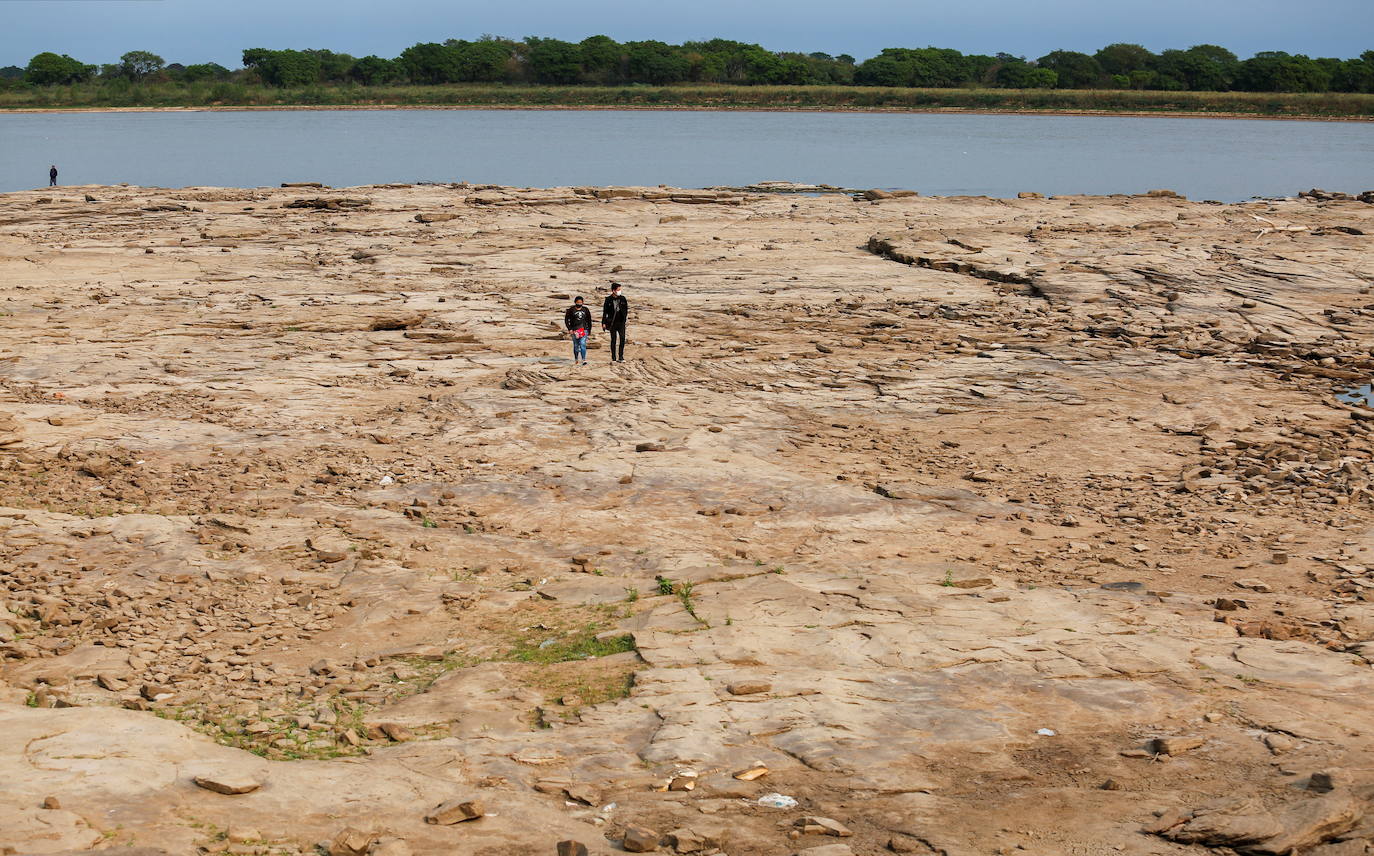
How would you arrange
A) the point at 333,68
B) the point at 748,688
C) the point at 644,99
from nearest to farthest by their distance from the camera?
the point at 748,688 < the point at 644,99 < the point at 333,68

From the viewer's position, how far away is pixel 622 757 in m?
7.44

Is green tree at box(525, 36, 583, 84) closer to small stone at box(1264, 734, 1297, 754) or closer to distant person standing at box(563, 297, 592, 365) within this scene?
distant person standing at box(563, 297, 592, 365)

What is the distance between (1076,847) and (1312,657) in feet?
12.4

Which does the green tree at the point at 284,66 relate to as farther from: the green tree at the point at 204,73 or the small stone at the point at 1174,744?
the small stone at the point at 1174,744

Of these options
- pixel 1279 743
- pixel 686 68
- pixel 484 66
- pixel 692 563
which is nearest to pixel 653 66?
pixel 686 68

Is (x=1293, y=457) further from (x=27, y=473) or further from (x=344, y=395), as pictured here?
(x=27, y=473)

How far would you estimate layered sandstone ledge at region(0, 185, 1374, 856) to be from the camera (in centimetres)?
686

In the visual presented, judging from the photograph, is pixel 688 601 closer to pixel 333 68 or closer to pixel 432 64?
pixel 432 64

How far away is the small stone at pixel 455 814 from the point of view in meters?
6.50

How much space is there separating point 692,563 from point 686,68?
11045 centimetres

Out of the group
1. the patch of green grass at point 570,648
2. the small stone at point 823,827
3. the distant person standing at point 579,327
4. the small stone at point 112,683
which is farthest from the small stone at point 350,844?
the distant person standing at point 579,327

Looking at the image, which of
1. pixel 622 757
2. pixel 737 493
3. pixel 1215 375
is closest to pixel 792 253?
pixel 1215 375

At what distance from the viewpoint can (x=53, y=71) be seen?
12000 cm

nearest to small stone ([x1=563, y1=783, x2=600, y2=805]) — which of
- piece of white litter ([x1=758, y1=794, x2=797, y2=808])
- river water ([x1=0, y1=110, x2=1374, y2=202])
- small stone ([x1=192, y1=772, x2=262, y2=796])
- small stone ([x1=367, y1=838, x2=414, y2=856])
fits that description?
piece of white litter ([x1=758, y1=794, x2=797, y2=808])
